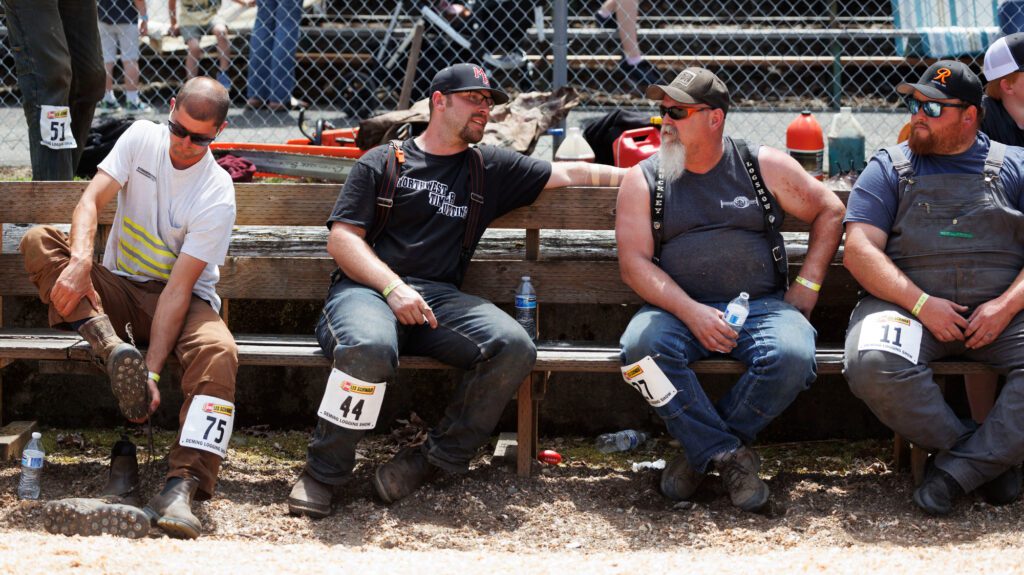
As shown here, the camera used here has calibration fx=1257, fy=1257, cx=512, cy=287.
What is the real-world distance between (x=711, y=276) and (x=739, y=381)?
419 mm

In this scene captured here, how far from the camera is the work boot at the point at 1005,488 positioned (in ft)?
14.0

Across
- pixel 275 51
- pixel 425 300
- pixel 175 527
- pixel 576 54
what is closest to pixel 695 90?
pixel 425 300

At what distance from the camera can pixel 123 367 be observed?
4.10 m

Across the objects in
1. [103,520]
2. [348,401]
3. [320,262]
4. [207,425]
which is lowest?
[103,520]

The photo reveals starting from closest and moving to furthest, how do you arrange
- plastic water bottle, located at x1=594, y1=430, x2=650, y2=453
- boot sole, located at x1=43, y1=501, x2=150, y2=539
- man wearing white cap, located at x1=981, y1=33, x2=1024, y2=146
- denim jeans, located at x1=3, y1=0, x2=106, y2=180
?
boot sole, located at x1=43, y1=501, x2=150, y2=539, man wearing white cap, located at x1=981, y1=33, x2=1024, y2=146, plastic water bottle, located at x1=594, y1=430, x2=650, y2=453, denim jeans, located at x1=3, y1=0, x2=106, y2=180

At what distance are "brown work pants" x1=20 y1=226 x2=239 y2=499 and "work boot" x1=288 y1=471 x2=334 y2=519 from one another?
0.28 meters

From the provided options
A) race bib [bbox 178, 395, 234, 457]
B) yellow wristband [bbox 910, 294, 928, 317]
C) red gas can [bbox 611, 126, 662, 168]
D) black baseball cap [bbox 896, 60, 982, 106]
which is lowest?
race bib [bbox 178, 395, 234, 457]

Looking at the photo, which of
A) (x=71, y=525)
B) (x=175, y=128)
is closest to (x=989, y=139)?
(x=175, y=128)

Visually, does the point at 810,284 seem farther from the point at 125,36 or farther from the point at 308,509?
the point at 125,36

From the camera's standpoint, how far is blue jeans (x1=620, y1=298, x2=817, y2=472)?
429cm

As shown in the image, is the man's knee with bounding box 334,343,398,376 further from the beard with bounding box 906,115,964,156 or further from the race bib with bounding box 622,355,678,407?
the beard with bounding box 906,115,964,156

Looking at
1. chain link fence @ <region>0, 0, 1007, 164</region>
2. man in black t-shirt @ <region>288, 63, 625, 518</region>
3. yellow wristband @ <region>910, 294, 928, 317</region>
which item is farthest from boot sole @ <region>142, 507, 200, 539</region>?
chain link fence @ <region>0, 0, 1007, 164</region>

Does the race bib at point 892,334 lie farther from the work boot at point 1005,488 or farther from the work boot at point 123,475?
the work boot at point 123,475

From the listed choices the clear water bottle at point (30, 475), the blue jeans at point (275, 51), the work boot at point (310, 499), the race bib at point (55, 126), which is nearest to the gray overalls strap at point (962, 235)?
the work boot at point (310, 499)
